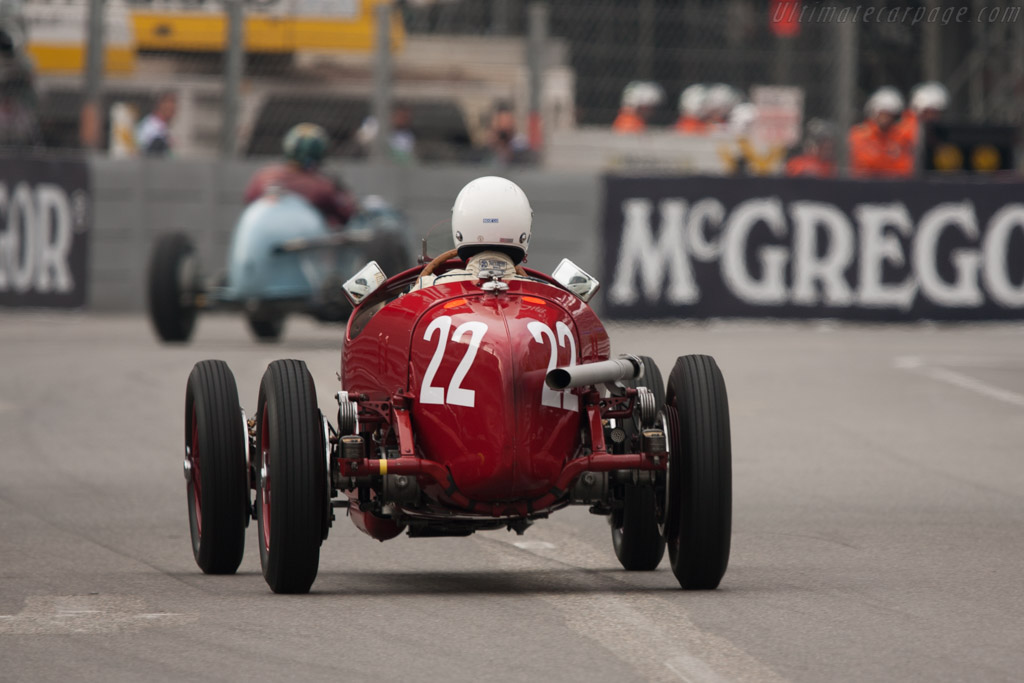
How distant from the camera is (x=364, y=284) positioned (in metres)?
7.11

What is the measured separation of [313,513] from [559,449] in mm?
789

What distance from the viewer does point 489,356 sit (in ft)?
20.8

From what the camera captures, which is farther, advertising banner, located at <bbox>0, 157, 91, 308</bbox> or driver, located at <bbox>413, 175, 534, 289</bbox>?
advertising banner, located at <bbox>0, 157, 91, 308</bbox>

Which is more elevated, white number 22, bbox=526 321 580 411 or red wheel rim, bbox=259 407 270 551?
white number 22, bbox=526 321 580 411

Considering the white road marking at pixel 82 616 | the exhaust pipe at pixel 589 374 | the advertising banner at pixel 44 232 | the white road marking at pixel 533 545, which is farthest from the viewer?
the advertising banner at pixel 44 232

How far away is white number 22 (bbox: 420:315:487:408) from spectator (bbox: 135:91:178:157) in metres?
15.1

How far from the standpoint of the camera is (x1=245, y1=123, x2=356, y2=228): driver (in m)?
16.4

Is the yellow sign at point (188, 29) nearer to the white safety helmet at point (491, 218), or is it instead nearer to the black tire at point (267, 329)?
the black tire at point (267, 329)

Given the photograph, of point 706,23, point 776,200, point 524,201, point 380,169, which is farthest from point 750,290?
point 524,201

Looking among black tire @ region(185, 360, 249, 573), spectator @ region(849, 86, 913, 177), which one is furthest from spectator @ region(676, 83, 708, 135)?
black tire @ region(185, 360, 249, 573)

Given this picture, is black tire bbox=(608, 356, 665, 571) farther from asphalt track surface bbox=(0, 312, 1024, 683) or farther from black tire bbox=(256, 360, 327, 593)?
black tire bbox=(256, 360, 327, 593)

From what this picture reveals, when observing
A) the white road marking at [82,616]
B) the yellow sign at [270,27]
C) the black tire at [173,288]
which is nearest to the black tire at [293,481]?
the white road marking at [82,616]

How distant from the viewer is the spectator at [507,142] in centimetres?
2000

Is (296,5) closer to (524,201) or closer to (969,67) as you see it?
(969,67)
